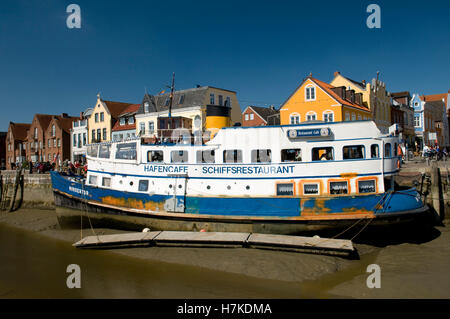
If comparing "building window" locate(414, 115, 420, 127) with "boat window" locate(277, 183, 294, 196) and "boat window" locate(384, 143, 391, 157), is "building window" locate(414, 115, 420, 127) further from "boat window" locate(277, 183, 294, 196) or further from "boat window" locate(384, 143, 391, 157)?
"boat window" locate(277, 183, 294, 196)

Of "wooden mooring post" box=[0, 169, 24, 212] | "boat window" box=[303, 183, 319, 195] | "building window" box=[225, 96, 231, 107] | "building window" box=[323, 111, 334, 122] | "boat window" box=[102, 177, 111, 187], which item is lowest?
"wooden mooring post" box=[0, 169, 24, 212]

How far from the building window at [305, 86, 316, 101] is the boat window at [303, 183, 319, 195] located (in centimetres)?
1818

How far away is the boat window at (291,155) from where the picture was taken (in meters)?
13.4

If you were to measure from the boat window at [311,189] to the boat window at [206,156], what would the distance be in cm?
418

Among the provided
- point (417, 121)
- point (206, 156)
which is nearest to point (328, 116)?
point (206, 156)

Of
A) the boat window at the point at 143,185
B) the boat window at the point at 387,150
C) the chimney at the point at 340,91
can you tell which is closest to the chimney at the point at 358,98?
the chimney at the point at 340,91

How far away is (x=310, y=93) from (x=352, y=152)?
17.3 metres

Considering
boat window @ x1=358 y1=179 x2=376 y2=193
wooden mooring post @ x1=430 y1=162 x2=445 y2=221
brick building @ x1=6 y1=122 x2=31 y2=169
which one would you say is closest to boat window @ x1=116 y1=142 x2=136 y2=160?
boat window @ x1=358 y1=179 x2=376 y2=193

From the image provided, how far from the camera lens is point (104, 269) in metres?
11.3

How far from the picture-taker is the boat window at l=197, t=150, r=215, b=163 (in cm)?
1409

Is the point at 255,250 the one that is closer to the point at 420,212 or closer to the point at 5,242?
the point at 420,212

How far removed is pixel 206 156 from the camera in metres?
14.2

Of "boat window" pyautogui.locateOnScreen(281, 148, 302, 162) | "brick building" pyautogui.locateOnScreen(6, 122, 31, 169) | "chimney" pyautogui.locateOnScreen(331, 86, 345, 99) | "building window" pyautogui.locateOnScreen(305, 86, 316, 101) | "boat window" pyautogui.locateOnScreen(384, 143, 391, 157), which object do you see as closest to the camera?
"boat window" pyautogui.locateOnScreen(384, 143, 391, 157)
